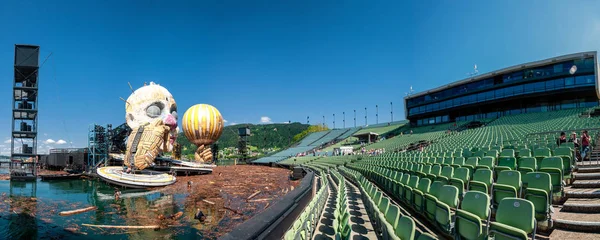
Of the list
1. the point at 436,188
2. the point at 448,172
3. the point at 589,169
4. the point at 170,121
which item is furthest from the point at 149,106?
the point at 589,169

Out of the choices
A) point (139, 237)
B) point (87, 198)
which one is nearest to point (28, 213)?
point (87, 198)

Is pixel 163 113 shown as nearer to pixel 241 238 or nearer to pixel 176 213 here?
pixel 176 213

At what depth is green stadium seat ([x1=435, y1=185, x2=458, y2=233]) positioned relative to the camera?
4.97m

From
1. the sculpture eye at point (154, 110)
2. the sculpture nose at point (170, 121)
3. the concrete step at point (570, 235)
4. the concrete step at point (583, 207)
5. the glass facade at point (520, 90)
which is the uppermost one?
the glass facade at point (520, 90)

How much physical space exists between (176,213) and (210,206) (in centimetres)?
175

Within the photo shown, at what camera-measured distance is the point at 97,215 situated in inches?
531

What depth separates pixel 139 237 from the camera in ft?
33.1

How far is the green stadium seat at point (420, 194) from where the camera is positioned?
6.62m

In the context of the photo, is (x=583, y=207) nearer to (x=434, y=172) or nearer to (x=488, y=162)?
(x=488, y=162)

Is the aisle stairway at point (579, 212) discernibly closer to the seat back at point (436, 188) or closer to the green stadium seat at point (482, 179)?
the green stadium seat at point (482, 179)

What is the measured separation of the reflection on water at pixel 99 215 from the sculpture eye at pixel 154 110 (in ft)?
28.1

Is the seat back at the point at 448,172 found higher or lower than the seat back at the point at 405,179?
higher

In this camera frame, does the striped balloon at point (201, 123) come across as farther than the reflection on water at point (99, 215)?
Yes

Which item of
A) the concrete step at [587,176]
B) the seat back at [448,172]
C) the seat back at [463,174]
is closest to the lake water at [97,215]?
the seat back at [448,172]
